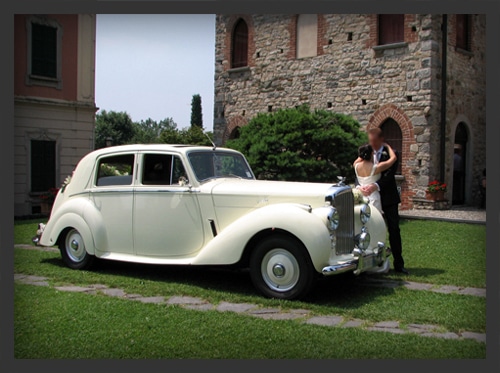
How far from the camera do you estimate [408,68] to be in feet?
41.6

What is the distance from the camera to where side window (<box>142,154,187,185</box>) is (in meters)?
5.91

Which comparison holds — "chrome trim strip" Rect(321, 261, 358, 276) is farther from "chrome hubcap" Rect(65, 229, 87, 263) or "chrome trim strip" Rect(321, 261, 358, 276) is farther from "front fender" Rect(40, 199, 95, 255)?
"chrome hubcap" Rect(65, 229, 87, 263)

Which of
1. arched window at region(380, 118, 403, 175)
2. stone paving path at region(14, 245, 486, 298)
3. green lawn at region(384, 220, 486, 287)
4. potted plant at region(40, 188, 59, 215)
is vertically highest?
arched window at region(380, 118, 403, 175)

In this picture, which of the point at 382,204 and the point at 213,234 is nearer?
the point at 213,234

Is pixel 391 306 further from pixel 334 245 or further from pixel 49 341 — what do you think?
pixel 49 341

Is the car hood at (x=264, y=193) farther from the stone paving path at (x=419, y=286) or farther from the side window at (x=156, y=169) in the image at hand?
the stone paving path at (x=419, y=286)

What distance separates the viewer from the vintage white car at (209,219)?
4.93 metres

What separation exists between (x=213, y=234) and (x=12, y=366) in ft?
9.61

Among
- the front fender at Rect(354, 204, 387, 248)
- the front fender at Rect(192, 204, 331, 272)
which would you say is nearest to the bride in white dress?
the front fender at Rect(354, 204, 387, 248)

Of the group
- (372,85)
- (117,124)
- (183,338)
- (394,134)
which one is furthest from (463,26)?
(372,85)

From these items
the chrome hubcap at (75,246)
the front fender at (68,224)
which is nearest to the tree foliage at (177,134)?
the front fender at (68,224)

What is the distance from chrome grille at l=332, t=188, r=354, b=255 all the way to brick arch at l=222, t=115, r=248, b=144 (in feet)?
35.2

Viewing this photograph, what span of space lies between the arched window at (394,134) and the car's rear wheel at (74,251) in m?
8.54

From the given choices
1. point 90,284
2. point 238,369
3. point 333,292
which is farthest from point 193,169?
point 238,369
